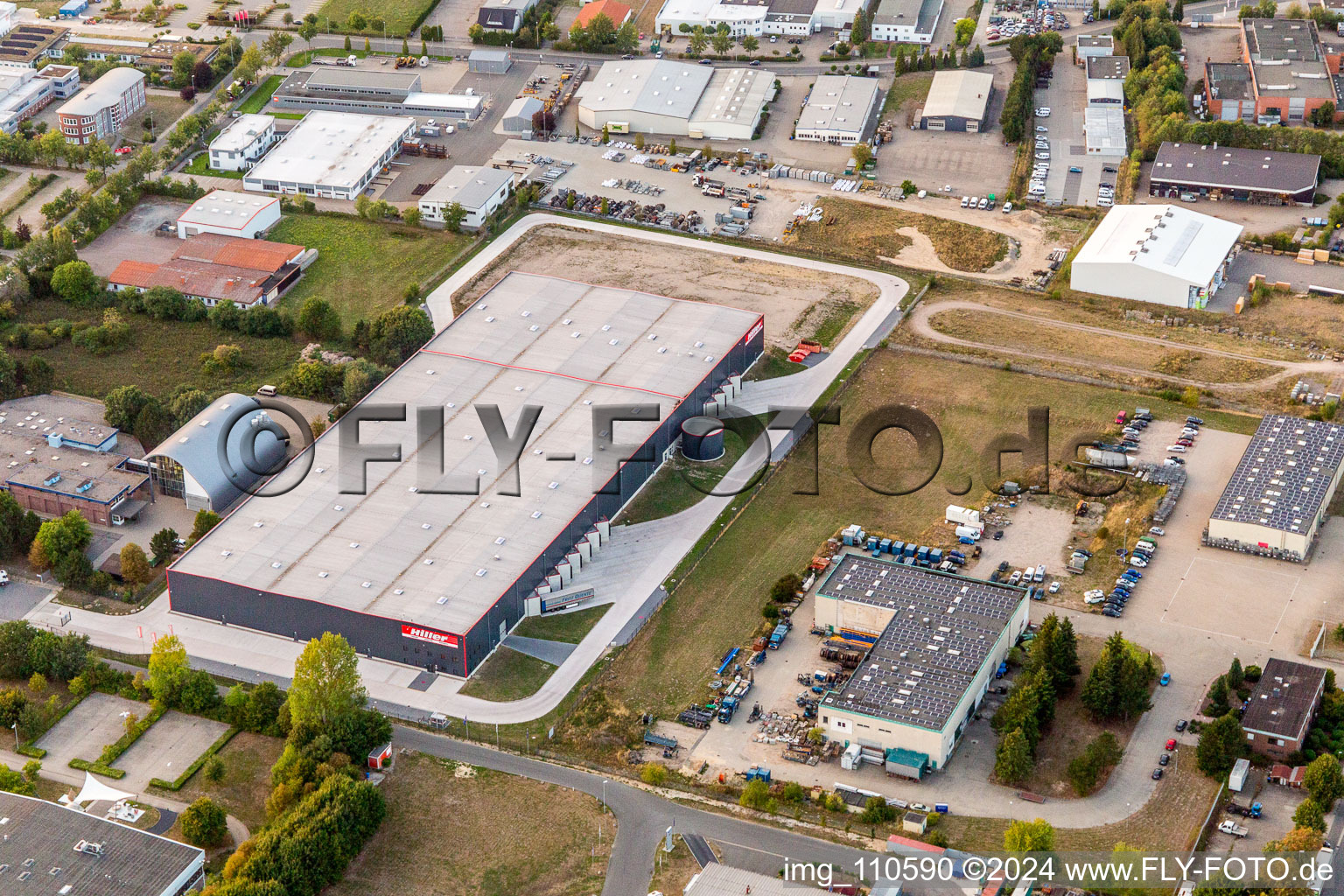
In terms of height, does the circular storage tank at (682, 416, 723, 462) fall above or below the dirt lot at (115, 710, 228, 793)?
above

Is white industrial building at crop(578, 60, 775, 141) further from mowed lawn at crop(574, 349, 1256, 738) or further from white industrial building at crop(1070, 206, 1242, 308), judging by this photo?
mowed lawn at crop(574, 349, 1256, 738)

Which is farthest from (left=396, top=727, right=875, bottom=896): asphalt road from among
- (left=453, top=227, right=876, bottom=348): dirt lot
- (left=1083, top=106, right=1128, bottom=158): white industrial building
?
(left=1083, top=106, right=1128, bottom=158): white industrial building

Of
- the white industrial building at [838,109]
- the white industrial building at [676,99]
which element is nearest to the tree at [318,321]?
the white industrial building at [676,99]

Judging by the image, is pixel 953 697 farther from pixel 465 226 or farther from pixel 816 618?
pixel 465 226

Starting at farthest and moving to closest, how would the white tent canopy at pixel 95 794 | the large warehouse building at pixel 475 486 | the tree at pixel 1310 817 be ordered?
the large warehouse building at pixel 475 486, the white tent canopy at pixel 95 794, the tree at pixel 1310 817

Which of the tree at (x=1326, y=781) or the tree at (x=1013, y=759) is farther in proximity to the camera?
the tree at (x=1013, y=759)

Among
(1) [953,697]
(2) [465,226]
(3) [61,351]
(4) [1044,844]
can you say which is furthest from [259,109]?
(4) [1044,844]

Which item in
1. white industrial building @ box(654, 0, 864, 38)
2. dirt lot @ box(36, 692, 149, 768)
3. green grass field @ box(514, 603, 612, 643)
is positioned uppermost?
white industrial building @ box(654, 0, 864, 38)

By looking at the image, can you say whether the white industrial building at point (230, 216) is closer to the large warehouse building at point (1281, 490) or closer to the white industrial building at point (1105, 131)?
the white industrial building at point (1105, 131)
